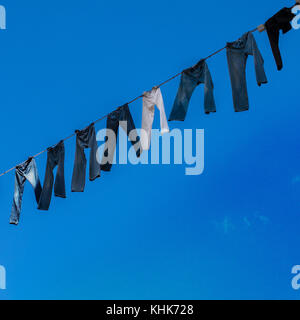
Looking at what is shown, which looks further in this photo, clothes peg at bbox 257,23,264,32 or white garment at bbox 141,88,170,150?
white garment at bbox 141,88,170,150

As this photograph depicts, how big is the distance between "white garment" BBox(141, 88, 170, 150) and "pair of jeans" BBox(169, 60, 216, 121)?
35 centimetres

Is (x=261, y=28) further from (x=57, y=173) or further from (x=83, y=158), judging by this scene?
(x=57, y=173)

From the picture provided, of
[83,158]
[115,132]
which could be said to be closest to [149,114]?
[115,132]

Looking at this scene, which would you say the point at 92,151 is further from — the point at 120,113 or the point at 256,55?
the point at 256,55

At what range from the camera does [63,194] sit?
8.32 meters

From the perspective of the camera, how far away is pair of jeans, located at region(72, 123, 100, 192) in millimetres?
7963

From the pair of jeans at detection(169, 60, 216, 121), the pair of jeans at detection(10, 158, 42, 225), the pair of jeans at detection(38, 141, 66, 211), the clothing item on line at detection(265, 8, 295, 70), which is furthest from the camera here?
the pair of jeans at detection(10, 158, 42, 225)

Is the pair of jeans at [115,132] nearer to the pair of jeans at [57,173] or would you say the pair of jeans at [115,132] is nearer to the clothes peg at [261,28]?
the pair of jeans at [57,173]

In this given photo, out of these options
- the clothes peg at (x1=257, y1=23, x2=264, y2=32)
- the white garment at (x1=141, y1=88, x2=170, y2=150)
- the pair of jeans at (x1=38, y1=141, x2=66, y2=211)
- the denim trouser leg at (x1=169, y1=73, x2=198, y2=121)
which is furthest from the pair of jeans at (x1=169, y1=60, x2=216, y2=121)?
the pair of jeans at (x1=38, y1=141, x2=66, y2=211)

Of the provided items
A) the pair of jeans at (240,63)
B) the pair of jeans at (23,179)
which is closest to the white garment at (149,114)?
the pair of jeans at (240,63)

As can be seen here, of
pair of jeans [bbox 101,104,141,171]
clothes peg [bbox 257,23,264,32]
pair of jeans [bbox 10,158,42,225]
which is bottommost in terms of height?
pair of jeans [bbox 10,158,42,225]

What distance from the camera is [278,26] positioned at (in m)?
6.04

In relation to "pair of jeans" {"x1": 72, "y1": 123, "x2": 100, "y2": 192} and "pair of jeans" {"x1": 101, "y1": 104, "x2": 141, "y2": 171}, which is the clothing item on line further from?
"pair of jeans" {"x1": 72, "y1": 123, "x2": 100, "y2": 192}

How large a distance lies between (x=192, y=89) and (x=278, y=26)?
1.73 meters
